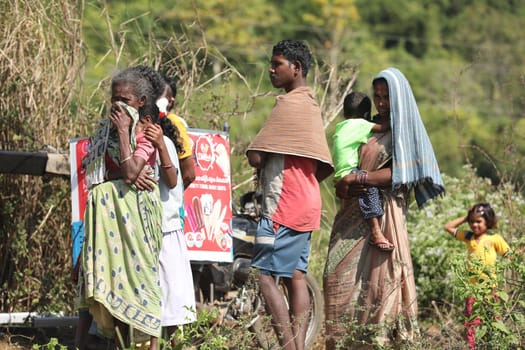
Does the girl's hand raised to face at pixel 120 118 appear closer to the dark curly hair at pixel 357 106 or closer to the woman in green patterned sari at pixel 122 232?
the woman in green patterned sari at pixel 122 232

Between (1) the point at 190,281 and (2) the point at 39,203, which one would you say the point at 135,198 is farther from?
(2) the point at 39,203

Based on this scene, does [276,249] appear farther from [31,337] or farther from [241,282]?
[31,337]

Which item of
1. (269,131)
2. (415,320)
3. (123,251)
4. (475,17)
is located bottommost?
(415,320)

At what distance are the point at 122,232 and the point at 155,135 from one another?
512mm

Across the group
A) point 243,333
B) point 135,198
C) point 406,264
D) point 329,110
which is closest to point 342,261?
point 406,264

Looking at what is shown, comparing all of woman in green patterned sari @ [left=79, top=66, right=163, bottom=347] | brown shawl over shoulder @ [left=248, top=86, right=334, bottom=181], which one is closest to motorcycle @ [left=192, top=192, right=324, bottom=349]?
brown shawl over shoulder @ [left=248, top=86, right=334, bottom=181]

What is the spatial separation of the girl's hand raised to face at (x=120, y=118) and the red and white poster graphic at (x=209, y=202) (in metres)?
1.19

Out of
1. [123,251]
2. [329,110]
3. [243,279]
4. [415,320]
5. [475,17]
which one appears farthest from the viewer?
[475,17]

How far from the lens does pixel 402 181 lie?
5.38 m

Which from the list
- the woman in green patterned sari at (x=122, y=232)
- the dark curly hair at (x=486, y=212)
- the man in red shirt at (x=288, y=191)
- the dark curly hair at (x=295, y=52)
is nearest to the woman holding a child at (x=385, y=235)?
the man in red shirt at (x=288, y=191)

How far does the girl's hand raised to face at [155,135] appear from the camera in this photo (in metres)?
4.88

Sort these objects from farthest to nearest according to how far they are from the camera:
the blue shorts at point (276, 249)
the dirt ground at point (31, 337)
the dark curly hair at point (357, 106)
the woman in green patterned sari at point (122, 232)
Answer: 1. the dirt ground at point (31, 337)
2. the dark curly hair at point (357, 106)
3. the blue shorts at point (276, 249)
4. the woman in green patterned sari at point (122, 232)

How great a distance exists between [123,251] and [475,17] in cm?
2634

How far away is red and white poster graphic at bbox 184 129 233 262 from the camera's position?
593cm
